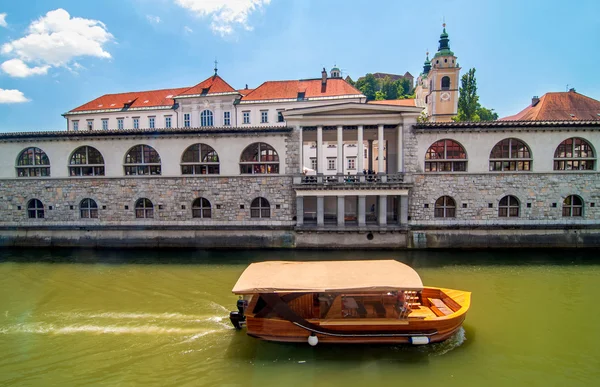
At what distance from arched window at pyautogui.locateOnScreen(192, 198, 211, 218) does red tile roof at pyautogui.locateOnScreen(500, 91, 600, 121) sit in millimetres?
32221

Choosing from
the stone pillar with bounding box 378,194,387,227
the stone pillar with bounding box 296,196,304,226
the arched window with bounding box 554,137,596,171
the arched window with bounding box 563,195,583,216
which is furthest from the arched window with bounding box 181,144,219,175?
the arched window with bounding box 563,195,583,216

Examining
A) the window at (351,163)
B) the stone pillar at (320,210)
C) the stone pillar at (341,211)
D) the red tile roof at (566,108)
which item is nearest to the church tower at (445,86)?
the red tile roof at (566,108)

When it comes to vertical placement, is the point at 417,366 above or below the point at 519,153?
below

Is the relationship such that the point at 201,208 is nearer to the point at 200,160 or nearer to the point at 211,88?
the point at 200,160

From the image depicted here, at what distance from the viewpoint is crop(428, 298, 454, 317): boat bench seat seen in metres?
9.70

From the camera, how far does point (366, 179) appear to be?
67.9 feet

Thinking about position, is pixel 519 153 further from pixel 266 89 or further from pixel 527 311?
pixel 266 89

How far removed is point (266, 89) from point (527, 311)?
110 ft

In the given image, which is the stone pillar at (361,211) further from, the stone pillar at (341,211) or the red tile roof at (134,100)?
the red tile roof at (134,100)

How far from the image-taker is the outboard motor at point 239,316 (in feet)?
32.9

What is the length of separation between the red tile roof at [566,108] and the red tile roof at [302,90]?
18457 millimetres

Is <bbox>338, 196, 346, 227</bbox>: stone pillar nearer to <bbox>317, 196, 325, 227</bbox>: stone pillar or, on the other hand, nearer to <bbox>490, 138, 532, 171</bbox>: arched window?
<bbox>317, 196, 325, 227</bbox>: stone pillar

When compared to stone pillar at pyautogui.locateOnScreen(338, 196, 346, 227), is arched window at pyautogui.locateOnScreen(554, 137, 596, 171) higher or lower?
higher

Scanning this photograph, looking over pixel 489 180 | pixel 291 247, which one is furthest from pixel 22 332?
pixel 489 180
